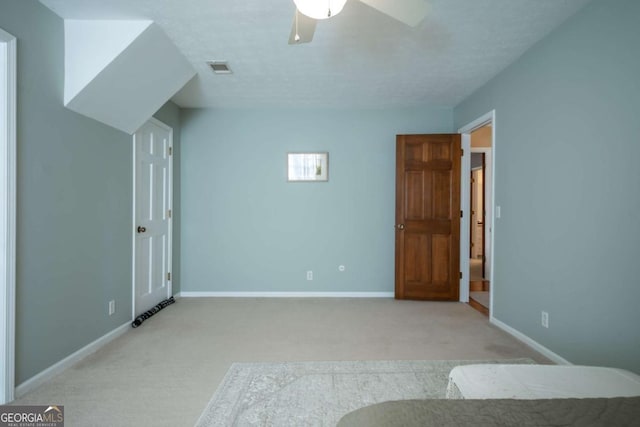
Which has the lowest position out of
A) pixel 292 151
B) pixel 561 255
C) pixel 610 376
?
pixel 610 376

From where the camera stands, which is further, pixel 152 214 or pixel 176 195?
pixel 176 195

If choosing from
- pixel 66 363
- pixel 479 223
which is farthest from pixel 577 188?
pixel 479 223

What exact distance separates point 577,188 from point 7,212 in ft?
11.8

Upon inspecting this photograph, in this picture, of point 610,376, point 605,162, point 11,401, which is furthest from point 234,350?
point 605,162

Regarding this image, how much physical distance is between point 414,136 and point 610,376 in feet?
10.00

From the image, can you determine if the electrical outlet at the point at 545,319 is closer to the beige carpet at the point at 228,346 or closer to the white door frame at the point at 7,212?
the beige carpet at the point at 228,346

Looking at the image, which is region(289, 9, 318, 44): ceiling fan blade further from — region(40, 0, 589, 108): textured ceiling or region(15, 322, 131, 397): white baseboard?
region(15, 322, 131, 397): white baseboard

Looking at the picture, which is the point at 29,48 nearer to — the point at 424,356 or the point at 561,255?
the point at 424,356

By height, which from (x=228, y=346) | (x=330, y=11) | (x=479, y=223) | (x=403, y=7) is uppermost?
(x=403, y=7)

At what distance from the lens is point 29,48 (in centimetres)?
191

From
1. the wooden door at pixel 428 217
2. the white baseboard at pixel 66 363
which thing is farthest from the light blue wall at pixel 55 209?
the wooden door at pixel 428 217

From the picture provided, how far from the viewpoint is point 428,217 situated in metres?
3.83

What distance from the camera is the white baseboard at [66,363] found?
1.86 meters

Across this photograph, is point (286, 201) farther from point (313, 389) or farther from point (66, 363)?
point (66, 363)
